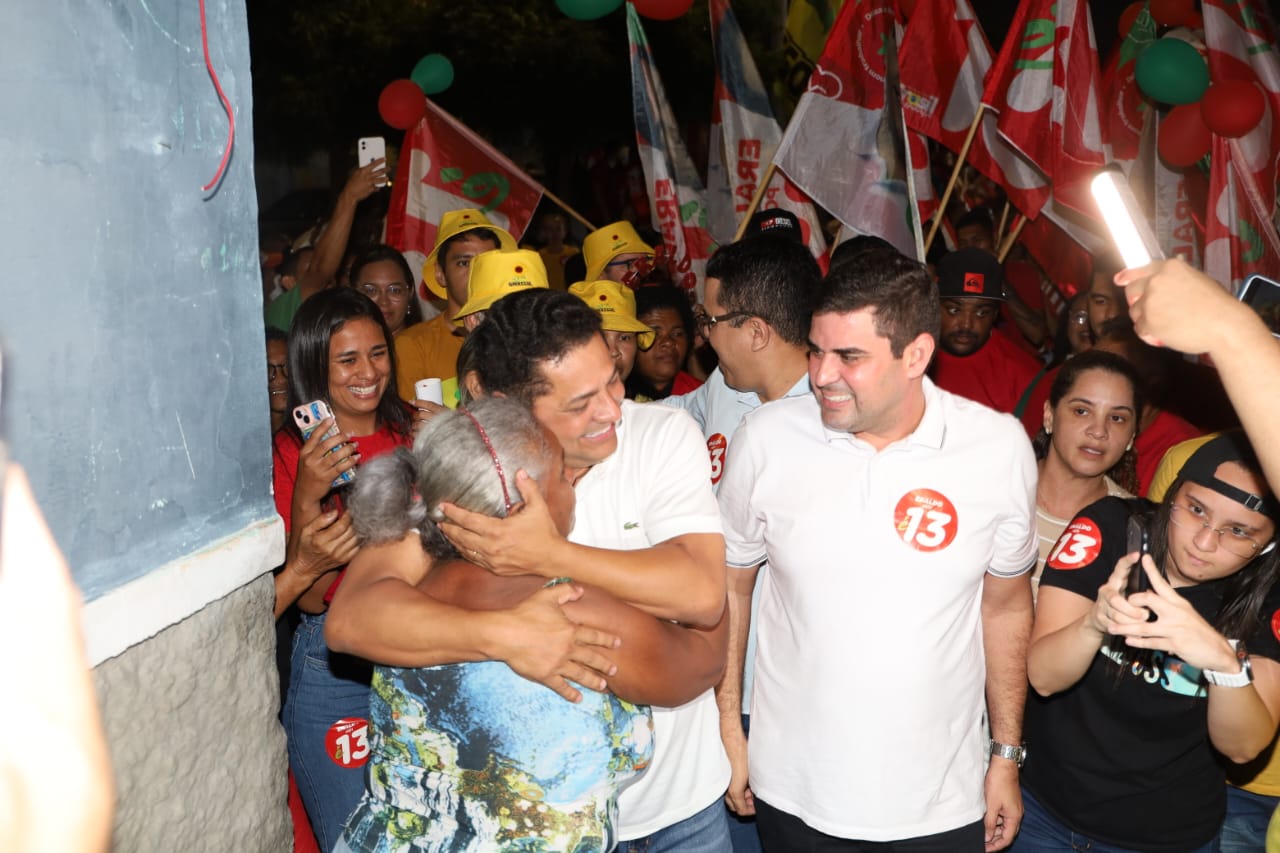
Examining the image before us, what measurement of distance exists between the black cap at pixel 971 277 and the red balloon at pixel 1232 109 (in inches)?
67.9

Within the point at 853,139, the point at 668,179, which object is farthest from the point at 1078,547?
the point at 668,179

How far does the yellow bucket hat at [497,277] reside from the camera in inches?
164

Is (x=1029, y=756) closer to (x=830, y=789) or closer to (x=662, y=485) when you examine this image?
(x=830, y=789)

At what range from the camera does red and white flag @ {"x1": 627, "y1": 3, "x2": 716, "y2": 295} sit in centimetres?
721

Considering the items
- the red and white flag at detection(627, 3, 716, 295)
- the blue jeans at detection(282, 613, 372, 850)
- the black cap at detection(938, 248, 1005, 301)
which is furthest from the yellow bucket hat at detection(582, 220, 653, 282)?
the blue jeans at detection(282, 613, 372, 850)

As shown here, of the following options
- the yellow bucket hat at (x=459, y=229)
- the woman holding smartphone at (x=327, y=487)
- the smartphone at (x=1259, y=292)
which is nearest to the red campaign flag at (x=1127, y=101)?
the yellow bucket hat at (x=459, y=229)

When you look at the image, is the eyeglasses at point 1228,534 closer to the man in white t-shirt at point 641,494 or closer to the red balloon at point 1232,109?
the man in white t-shirt at point 641,494

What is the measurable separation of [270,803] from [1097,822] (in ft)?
7.12

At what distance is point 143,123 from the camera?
2154 mm

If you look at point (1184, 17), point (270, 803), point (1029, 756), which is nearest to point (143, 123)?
point (270, 803)

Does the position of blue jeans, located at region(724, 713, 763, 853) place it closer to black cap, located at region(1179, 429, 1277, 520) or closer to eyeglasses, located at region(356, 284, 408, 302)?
black cap, located at region(1179, 429, 1277, 520)

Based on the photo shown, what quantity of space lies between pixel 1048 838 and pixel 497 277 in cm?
266

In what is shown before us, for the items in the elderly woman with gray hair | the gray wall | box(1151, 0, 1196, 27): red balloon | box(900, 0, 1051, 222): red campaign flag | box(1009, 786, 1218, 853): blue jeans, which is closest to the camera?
the gray wall

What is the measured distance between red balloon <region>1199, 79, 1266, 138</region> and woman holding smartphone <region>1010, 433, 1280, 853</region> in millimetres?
3848
